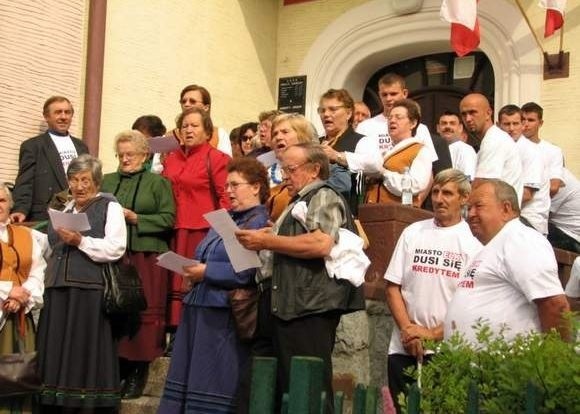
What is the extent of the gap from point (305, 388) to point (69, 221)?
13.0 ft

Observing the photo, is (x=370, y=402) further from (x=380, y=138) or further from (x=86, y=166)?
(x=380, y=138)

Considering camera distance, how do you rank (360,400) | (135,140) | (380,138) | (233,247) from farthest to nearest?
(380,138)
(135,140)
(233,247)
(360,400)

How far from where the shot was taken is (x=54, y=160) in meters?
8.59

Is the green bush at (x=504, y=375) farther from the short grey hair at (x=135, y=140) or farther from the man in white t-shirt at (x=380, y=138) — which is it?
the short grey hair at (x=135, y=140)

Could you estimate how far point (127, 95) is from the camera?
11.2 m

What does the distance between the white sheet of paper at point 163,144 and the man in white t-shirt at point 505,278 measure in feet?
9.05

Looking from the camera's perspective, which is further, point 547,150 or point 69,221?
point 547,150

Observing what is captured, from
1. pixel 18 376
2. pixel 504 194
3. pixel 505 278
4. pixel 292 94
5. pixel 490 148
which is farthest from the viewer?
pixel 292 94

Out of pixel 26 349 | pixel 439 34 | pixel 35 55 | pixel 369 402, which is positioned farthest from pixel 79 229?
pixel 439 34

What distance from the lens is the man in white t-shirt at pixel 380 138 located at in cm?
676

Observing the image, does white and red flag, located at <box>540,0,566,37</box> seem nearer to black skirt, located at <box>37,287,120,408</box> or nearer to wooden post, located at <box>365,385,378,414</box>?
black skirt, located at <box>37,287,120,408</box>

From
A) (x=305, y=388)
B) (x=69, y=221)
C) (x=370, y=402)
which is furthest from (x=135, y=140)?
(x=305, y=388)

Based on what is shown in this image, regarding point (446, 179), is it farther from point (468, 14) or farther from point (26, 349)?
point (468, 14)

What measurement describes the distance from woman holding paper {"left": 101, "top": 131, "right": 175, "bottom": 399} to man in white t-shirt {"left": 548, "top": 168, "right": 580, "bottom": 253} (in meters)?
3.77
